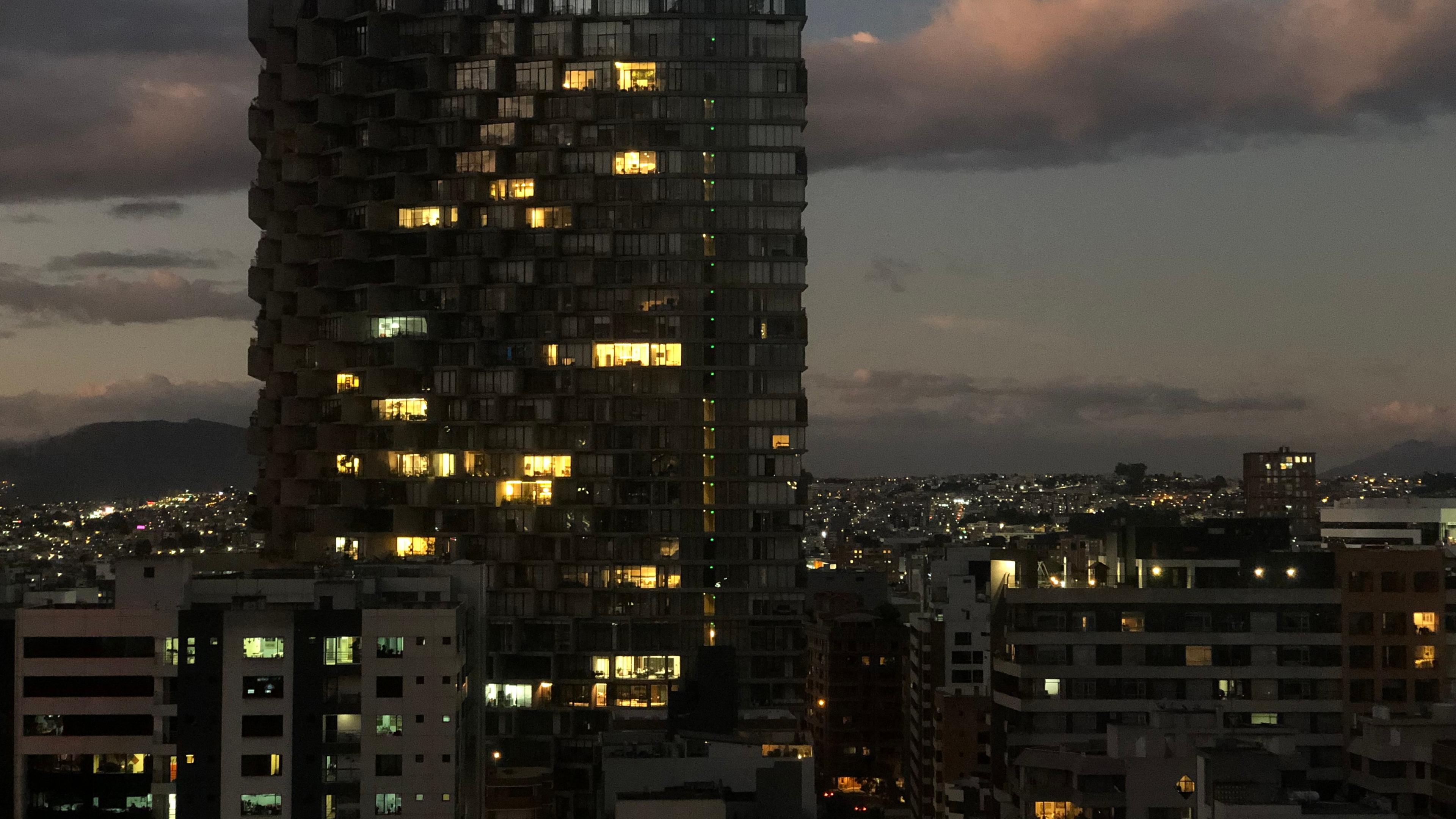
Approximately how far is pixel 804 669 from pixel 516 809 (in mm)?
34139

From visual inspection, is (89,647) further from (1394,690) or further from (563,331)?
(1394,690)

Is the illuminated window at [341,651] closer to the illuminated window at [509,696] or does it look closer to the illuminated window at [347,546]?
the illuminated window at [509,696]

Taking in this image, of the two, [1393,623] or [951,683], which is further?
[951,683]

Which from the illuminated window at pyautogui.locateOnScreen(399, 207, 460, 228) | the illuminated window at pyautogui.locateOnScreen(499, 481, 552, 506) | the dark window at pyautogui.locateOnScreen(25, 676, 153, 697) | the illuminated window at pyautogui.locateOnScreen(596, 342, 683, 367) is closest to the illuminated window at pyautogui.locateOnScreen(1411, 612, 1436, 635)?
the dark window at pyautogui.locateOnScreen(25, 676, 153, 697)

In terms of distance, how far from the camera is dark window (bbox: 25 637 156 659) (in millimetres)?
112875

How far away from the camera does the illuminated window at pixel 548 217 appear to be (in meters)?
169

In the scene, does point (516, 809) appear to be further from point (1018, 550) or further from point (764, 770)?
point (1018, 550)

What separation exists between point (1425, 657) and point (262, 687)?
6225cm

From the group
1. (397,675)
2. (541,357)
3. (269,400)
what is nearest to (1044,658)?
(397,675)

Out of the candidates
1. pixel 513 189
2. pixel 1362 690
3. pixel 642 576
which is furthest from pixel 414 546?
pixel 1362 690

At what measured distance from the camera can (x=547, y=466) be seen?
167500mm

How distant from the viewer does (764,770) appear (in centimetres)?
12006

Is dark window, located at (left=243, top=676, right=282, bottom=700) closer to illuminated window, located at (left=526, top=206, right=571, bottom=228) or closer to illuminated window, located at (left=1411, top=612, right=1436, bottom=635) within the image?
illuminated window, located at (left=1411, top=612, right=1436, bottom=635)

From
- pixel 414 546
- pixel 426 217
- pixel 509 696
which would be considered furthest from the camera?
pixel 426 217
